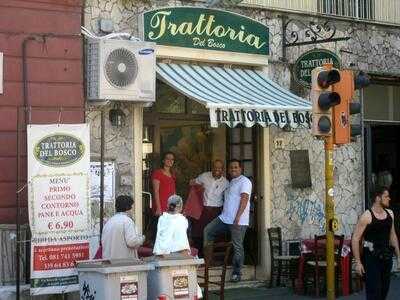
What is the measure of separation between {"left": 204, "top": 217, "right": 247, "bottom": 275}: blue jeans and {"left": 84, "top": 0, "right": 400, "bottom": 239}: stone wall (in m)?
→ 1.09

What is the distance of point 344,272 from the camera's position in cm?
1223

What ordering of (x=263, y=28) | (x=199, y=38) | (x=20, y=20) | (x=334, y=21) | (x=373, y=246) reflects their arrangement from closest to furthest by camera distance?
(x=373, y=246)
(x=20, y=20)
(x=199, y=38)
(x=263, y=28)
(x=334, y=21)

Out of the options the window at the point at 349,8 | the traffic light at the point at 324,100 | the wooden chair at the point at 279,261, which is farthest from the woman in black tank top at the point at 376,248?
the window at the point at 349,8

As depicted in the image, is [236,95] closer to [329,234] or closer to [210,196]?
[210,196]

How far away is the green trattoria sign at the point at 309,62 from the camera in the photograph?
43.0 ft

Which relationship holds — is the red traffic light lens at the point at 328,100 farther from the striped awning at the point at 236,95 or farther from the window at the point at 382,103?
the window at the point at 382,103

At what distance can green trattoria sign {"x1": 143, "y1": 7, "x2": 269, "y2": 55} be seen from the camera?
38.3 ft

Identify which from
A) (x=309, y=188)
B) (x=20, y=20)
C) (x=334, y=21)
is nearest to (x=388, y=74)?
(x=334, y=21)

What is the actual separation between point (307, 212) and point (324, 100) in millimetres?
3975

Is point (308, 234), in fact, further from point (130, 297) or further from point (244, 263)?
point (130, 297)

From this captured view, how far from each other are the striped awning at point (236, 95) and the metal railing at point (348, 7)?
1.34 metres

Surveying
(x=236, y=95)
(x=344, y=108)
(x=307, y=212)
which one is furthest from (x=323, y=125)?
(x=307, y=212)

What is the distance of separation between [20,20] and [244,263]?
533 cm

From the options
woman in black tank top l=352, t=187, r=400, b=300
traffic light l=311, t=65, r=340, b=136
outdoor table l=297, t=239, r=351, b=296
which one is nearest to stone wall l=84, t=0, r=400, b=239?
outdoor table l=297, t=239, r=351, b=296
